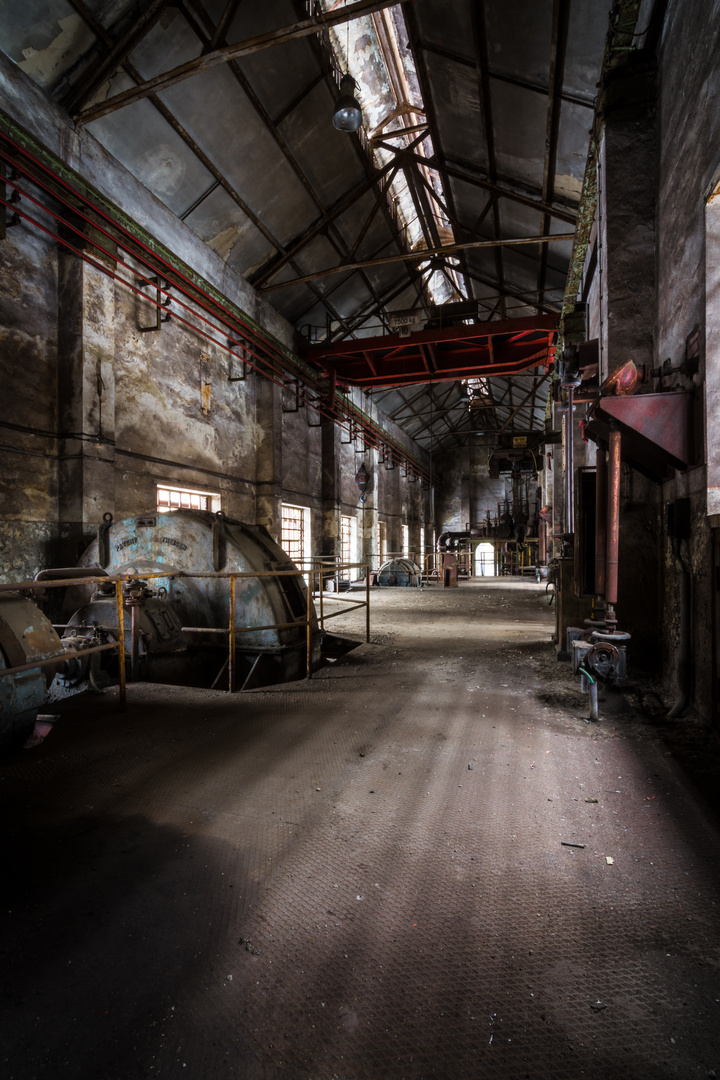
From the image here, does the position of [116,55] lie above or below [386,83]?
below

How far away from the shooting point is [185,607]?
5.31 metres

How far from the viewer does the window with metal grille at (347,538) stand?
17369 mm

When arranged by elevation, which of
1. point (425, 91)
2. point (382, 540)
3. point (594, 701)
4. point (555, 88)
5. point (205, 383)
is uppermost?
point (425, 91)

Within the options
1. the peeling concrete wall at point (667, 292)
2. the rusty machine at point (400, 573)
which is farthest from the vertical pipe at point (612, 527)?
the rusty machine at point (400, 573)

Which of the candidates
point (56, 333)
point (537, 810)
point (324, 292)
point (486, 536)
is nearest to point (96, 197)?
point (56, 333)

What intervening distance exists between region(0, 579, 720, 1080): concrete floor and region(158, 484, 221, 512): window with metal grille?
5.71 metres

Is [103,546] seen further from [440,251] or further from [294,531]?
[440,251]

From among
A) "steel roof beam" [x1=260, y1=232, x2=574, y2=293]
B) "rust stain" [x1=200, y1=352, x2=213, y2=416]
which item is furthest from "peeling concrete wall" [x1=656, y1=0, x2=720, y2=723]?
"rust stain" [x1=200, y1=352, x2=213, y2=416]

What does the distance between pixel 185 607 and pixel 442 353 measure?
10927mm

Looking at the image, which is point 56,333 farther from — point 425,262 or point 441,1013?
point 425,262

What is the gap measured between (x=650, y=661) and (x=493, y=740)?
217cm

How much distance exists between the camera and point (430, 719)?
369 centimetres

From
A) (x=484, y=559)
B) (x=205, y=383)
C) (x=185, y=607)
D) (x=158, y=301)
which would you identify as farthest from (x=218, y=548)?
(x=484, y=559)

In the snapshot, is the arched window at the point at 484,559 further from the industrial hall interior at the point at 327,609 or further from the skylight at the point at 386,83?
the skylight at the point at 386,83
